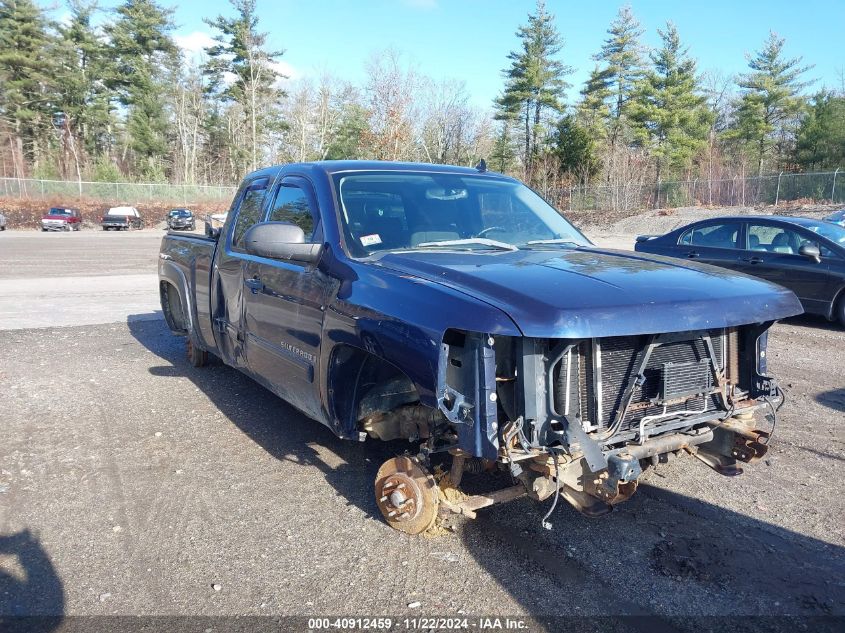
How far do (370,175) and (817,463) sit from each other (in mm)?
3669

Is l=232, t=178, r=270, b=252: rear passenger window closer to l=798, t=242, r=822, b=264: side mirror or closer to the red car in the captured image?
l=798, t=242, r=822, b=264: side mirror

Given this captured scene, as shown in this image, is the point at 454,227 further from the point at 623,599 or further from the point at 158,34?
the point at 158,34

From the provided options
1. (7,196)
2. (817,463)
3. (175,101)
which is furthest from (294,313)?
(175,101)

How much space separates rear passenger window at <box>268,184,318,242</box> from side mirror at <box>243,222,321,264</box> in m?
0.23

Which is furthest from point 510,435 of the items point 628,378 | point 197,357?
point 197,357

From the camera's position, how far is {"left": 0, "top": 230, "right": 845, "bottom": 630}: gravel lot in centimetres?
301

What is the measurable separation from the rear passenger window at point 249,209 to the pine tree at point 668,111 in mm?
47445

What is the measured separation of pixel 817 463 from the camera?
4527 millimetres

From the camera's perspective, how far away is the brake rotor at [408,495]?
3369 millimetres

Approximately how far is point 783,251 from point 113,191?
51141 mm

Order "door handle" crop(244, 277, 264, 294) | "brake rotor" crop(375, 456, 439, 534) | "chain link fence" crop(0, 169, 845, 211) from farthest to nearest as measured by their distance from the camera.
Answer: "chain link fence" crop(0, 169, 845, 211) → "door handle" crop(244, 277, 264, 294) → "brake rotor" crop(375, 456, 439, 534)

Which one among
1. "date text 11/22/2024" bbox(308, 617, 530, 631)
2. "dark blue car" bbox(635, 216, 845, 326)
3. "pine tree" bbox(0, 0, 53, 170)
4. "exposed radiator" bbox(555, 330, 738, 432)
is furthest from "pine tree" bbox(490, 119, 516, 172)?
"date text 11/22/2024" bbox(308, 617, 530, 631)

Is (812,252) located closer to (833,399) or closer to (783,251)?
(783,251)

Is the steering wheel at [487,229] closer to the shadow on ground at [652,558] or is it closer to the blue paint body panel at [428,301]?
the blue paint body panel at [428,301]
